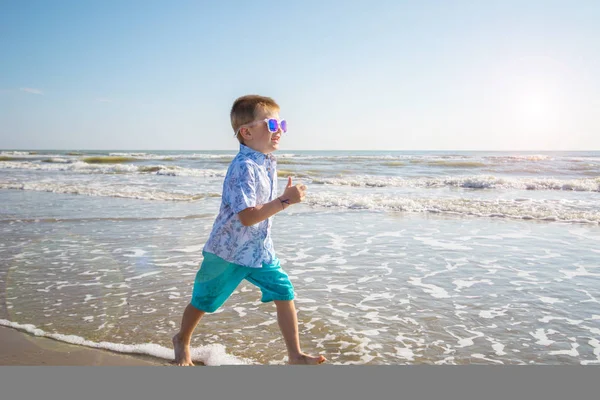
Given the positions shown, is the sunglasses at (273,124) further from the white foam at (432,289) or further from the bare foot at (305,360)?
the white foam at (432,289)

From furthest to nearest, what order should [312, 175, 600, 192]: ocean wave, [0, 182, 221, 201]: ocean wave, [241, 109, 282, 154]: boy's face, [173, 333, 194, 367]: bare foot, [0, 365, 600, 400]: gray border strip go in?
1. [312, 175, 600, 192]: ocean wave
2. [0, 182, 221, 201]: ocean wave
3. [173, 333, 194, 367]: bare foot
4. [241, 109, 282, 154]: boy's face
5. [0, 365, 600, 400]: gray border strip

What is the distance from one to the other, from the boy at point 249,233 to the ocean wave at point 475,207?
28.4 ft

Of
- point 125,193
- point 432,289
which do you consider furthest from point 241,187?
point 125,193

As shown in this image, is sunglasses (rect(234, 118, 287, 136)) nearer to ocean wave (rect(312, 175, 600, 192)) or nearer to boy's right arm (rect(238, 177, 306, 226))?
boy's right arm (rect(238, 177, 306, 226))

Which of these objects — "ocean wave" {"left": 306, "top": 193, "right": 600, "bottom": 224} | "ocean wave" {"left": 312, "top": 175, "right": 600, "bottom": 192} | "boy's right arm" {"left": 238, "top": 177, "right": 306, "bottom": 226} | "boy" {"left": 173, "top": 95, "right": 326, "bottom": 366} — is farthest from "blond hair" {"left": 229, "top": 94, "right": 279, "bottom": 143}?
"ocean wave" {"left": 312, "top": 175, "right": 600, "bottom": 192}

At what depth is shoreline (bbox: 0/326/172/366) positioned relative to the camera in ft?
10.5

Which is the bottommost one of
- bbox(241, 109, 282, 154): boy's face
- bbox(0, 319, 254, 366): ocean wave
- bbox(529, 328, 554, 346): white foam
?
bbox(529, 328, 554, 346): white foam

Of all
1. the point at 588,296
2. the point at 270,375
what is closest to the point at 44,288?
the point at 270,375

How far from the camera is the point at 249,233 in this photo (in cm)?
284

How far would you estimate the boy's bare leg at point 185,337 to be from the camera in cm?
305

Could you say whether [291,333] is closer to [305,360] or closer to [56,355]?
[305,360]

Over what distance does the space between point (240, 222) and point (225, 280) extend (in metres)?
0.41

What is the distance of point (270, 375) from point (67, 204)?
11.4 meters

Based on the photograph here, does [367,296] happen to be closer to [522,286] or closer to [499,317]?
[499,317]
